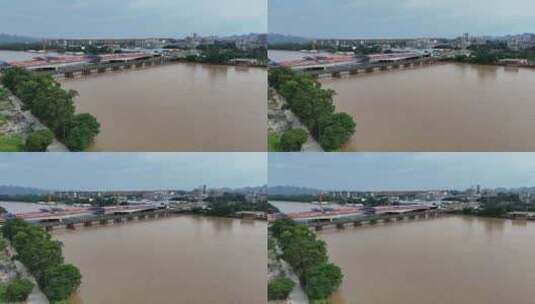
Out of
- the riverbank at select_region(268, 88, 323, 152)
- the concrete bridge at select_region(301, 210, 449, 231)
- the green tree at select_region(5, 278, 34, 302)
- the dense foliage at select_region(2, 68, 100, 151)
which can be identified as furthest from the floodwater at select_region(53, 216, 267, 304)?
the dense foliage at select_region(2, 68, 100, 151)

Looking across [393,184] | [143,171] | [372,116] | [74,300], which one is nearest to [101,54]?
[143,171]

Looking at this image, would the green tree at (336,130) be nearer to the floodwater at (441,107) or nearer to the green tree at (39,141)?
the floodwater at (441,107)

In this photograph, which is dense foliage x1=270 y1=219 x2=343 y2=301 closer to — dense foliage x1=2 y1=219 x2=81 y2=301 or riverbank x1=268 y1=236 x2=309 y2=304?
riverbank x1=268 y1=236 x2=309 y2=304

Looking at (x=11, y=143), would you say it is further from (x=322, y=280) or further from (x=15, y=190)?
(x=322, y=280)

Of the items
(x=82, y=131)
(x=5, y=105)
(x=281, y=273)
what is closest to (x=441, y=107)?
(x=281, y=273)

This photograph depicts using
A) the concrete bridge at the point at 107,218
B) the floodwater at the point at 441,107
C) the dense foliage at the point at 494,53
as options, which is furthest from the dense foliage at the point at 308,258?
the dense foliage at the point at 494,53
